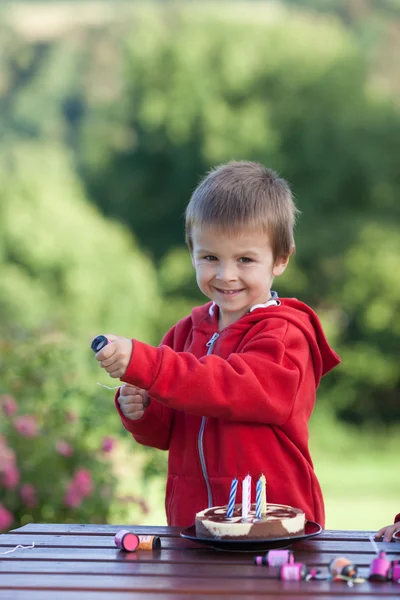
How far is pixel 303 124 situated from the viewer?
55.2ft

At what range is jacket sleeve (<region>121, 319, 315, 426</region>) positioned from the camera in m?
2.40

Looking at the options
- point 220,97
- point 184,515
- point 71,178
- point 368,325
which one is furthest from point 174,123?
point 184,515

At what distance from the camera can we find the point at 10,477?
4750 mm

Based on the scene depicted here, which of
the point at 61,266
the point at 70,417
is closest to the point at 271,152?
the point at 61,266

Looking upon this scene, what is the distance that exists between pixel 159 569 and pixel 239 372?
613 mm

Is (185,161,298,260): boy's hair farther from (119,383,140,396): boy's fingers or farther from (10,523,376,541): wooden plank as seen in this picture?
(10,523,376,541): wooden plank

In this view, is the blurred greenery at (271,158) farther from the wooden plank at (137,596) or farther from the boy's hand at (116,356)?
the wooden plank at (137,596)

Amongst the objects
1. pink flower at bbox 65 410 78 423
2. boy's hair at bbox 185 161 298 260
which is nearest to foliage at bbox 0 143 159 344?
pink flower at bbox 65 410 78 423

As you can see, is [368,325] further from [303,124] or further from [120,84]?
[120,84]

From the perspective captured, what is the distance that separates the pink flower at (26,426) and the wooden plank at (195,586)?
3.02 m

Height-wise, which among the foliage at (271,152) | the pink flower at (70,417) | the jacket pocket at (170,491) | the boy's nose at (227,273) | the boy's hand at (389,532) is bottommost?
the boy's hand at (389,532)

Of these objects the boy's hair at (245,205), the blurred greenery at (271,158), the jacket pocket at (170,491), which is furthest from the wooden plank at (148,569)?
the blurred greenery at (271,158)

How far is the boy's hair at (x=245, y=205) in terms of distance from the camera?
2.66 meters

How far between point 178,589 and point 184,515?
34.7 inches
